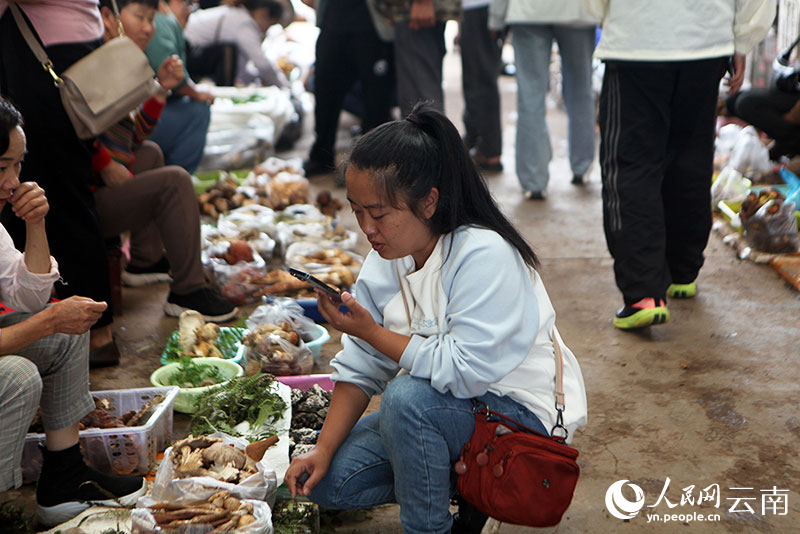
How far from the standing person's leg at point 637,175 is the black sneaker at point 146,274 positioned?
2.21 m

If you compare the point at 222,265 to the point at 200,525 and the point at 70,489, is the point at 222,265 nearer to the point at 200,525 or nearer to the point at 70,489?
the point at 70,489

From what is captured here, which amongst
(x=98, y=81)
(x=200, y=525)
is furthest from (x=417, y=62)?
(x=200, y=525)

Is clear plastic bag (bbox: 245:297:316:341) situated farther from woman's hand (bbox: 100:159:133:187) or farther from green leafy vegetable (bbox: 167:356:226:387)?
woman's hand (bbox: 100:159:133:187)

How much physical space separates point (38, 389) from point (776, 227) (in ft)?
11.5

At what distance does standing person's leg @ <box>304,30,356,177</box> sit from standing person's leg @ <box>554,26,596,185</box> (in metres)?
1.61

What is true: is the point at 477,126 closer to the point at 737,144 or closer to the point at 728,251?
the point at 737,144

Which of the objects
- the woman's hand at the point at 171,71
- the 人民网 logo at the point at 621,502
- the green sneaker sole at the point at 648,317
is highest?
the woman's hand at the point at 171,71

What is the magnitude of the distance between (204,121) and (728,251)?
3015 millimetres

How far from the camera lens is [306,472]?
2021 mm

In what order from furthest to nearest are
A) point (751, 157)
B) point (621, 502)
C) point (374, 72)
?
point (374, 72), point (751, 157), point (621, 502)

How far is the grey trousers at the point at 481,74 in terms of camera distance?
20.5 ft

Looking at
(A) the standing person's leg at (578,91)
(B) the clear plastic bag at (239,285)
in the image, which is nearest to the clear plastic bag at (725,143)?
(A) the standing person's leg at (578,91)

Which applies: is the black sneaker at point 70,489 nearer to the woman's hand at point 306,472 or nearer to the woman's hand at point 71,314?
the woman's hand at point 71,314

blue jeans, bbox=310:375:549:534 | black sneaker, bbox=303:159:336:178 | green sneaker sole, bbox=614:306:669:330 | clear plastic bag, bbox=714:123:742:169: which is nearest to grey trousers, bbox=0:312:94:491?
blue jeans, bbox=310:375:549:534
